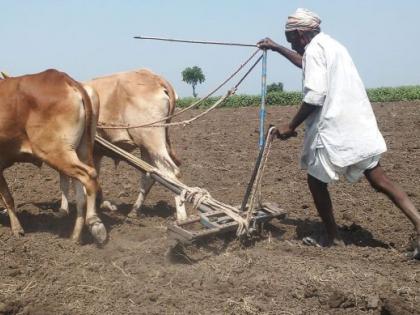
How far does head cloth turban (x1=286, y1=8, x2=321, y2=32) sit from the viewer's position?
543 centimetres

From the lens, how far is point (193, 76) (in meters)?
75.9

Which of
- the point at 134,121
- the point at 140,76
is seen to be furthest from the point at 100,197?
the point at 140,76

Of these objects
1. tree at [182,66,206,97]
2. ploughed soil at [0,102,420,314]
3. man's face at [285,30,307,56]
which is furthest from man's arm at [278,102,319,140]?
tree at [182,66,206,97]

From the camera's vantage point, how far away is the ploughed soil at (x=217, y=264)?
4.39 meters

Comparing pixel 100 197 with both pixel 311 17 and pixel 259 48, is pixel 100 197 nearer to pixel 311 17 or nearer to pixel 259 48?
pixel 259 48

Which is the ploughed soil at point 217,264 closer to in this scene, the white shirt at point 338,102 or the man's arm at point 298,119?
the white shirt at point 338,102

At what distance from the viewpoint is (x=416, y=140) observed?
1280 centimetres

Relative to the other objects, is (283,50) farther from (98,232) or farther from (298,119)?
(98,232)

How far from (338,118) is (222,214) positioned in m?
1.54

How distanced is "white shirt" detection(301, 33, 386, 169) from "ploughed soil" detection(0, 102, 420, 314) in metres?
1.00

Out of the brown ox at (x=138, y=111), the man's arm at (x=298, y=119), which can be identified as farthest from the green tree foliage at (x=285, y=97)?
the man's arm at (x=298, y=119)

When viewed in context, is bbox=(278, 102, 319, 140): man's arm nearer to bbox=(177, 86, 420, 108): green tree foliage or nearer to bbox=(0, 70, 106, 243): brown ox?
bbox=(0, 70, 106, 243): brown ox

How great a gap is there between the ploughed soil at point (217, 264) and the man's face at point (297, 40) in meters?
1.97

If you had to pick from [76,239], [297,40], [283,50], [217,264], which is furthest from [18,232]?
[297,40]
